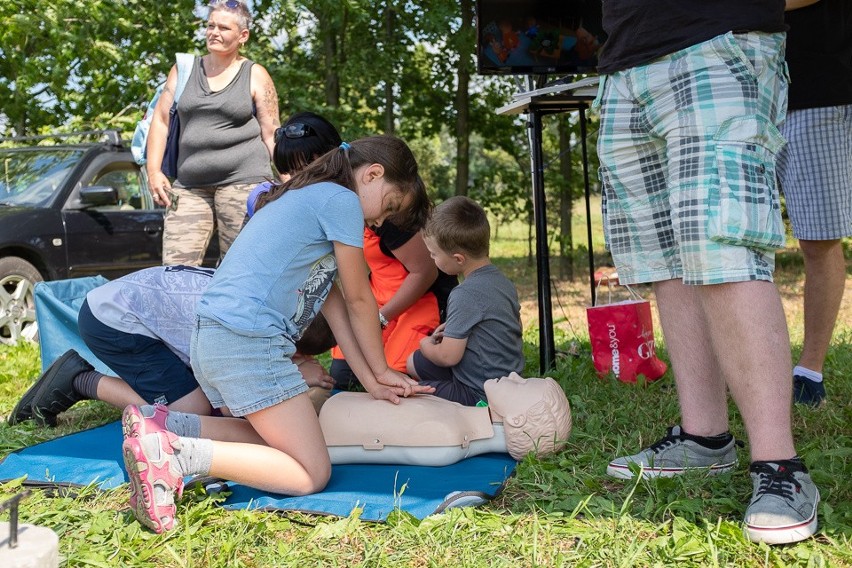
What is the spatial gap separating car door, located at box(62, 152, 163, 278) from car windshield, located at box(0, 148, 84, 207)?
0.51ft

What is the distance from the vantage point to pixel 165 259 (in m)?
4.19

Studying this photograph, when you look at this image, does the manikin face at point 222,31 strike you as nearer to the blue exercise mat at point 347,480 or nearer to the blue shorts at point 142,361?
the blue shorts at point 142,361

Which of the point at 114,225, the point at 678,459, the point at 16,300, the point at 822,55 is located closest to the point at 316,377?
the point at 678,459

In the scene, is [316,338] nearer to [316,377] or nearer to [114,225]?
[316,377]

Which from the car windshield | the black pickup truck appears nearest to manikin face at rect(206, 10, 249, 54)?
the black pickup truck

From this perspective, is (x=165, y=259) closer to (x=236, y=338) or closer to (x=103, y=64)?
(x=236, y=338)

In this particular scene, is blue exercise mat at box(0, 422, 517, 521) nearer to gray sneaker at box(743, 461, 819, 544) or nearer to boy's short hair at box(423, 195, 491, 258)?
gray sneaker at box(743, 461, 819, 544)

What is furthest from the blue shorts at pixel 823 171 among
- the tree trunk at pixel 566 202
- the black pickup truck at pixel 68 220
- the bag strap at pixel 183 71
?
the tree trunk at pixel 566 202

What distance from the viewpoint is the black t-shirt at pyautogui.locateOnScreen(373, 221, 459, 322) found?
145 inches

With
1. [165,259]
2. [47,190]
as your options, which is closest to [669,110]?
[165,259]

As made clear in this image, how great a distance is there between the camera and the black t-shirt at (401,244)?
3.68 m

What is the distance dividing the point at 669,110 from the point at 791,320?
452 cm

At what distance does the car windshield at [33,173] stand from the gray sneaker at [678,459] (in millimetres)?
5031

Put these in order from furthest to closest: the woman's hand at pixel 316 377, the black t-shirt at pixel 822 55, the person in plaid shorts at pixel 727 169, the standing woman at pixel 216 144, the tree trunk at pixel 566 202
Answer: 1. the tree trunk at pixel 566 202
2. the standing woman at pixel 216 144
3. the woman's hand at pixel 316 377
4. the black t-shirt at pixel 822 55
5. the person in plaid shorts at pixel 727 169
